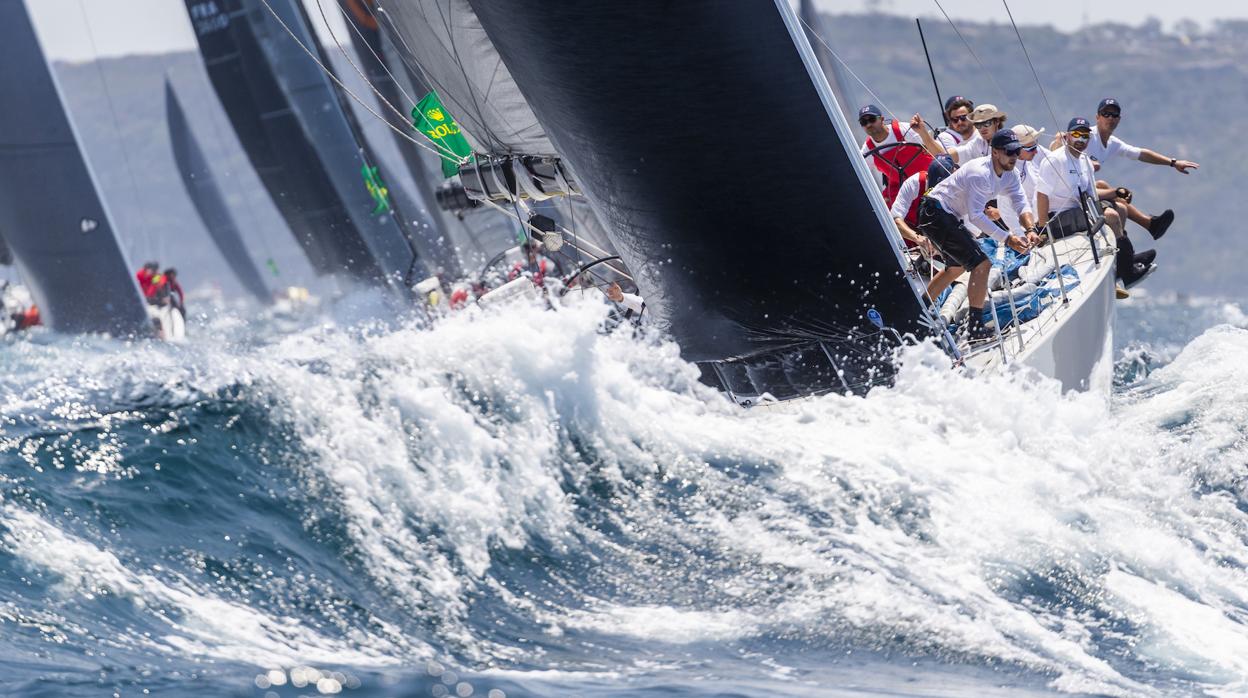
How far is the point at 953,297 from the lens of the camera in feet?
23.4

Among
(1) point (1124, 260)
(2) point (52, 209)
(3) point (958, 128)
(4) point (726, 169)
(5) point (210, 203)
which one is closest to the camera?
(4) point (726, 169)

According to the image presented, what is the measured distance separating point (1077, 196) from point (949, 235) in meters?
1.73

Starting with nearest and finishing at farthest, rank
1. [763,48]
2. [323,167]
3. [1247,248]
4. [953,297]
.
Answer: [763,48]
[953,297]
[323,167]
[1247,248]

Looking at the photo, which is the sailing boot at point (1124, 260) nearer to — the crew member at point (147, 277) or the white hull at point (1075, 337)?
the white hull at point (1075, 337)

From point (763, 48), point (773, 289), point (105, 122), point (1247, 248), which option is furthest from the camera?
point (105, 122)

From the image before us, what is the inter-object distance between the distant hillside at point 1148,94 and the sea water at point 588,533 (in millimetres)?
88489

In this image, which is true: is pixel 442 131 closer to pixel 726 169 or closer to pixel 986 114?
pixel 726 169

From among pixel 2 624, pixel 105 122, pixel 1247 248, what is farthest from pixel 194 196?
pixel 105 122

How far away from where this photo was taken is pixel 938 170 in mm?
7523

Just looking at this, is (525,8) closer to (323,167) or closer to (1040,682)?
(1040,682)

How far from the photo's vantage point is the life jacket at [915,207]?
692 centimetres

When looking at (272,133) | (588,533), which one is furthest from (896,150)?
(272,133)

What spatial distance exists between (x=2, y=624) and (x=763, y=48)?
343 centimetres

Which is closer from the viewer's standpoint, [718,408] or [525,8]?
[525,8]
